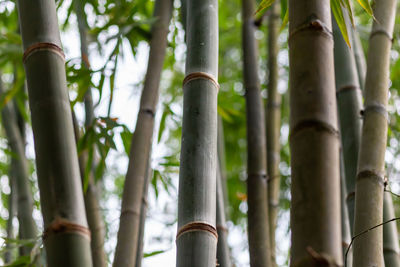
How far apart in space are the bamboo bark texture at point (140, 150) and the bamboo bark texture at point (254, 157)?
27cm

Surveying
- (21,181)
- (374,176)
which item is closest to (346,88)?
(374,176)

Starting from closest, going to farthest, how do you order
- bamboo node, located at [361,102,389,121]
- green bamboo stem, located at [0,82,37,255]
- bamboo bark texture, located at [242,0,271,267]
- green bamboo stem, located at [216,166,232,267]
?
bamboo node, located at [361,102,389,121], green bamboo stem, located at [216,166,232,267], bamboo bark texture, located at [242,0,271,267], green bamboo stem, located at [0,82,37,255]

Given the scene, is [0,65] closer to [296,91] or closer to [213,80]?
[213,80]

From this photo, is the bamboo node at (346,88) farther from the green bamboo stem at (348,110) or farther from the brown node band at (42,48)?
the brown node band at (42,48)

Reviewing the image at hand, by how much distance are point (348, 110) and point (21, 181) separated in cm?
114

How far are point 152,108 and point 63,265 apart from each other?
2.59ft

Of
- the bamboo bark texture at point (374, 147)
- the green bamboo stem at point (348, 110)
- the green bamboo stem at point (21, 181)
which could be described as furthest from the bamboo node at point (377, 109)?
the green bamboo stem at point (21, 181)

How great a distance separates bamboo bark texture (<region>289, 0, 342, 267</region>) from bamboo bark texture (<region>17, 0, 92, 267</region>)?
1.00 feet

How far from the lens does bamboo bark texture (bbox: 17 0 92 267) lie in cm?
81

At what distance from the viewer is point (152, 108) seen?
155 centimetres

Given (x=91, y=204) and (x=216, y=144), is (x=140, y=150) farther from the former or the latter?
(x=216, y=144)

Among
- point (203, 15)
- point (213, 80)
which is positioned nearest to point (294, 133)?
point (213, 80)

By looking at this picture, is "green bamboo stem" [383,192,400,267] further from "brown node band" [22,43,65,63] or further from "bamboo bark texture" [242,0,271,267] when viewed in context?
"brown node band" [22,43,65,63]

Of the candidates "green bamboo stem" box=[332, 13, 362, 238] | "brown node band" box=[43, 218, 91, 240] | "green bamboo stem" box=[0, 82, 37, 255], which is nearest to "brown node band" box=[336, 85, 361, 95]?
"green bamboo stem" box=[332, 13, 362, 238]
